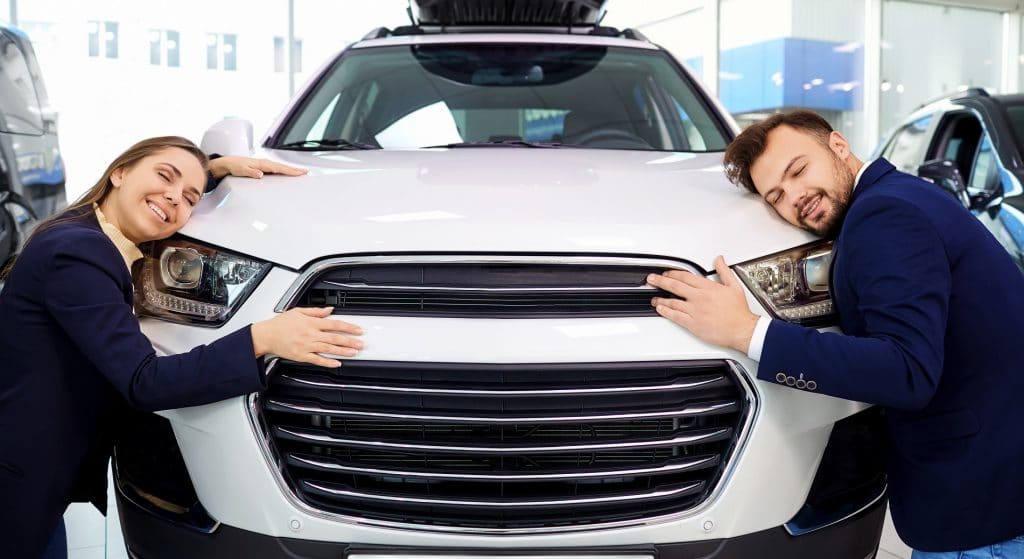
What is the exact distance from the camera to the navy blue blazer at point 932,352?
1.37 m

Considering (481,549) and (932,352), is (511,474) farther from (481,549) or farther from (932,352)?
(932,352)

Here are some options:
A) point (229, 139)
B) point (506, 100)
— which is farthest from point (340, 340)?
point (506, 100)

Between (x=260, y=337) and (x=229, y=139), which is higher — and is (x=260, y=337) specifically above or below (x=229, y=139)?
below

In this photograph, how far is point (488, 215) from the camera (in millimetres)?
1443

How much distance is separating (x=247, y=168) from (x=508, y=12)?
1440 mm

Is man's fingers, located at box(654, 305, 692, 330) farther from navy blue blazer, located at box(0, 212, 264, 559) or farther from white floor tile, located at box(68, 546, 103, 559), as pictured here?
white floor tile, located at box(68, 546, 103, 559)

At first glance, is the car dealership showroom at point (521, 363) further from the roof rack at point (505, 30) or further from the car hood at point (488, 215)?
the roof rack at point (505, 30)

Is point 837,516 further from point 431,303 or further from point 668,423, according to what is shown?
point 431,303

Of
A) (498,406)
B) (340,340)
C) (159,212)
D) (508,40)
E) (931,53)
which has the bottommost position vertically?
(498,406)

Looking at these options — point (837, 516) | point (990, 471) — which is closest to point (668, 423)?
point (837, 516)

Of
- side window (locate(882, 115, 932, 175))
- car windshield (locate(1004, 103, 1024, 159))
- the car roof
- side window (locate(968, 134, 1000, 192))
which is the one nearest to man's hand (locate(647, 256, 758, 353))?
the car roof

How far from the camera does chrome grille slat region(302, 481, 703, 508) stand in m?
1.42

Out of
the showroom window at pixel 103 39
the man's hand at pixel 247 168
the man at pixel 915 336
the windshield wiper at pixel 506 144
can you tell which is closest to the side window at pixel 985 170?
the windshield wiper at pixel 506 144

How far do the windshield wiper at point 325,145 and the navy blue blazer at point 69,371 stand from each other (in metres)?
0.76
